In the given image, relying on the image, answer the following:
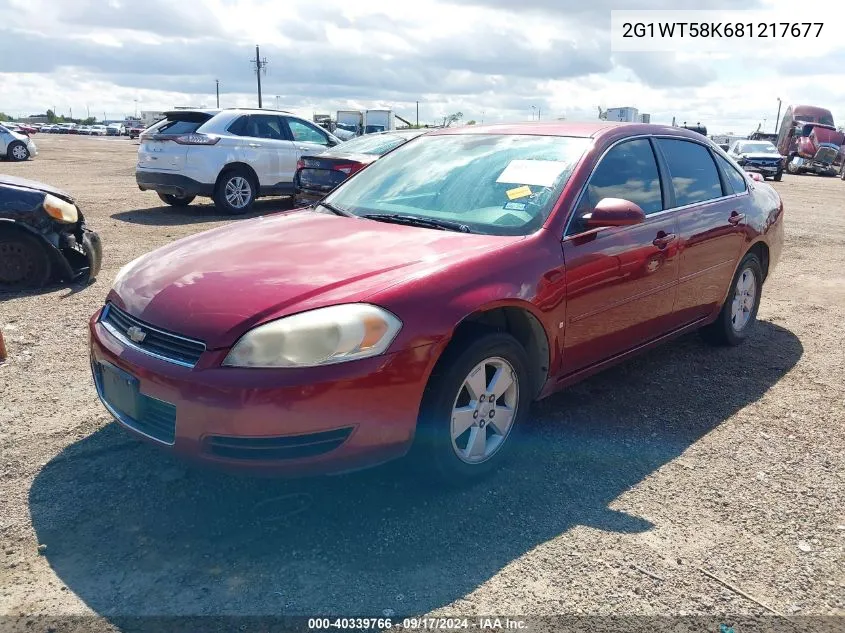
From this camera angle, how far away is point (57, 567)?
263 cm

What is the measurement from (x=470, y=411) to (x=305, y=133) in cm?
1030

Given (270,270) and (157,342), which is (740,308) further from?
(157,342)

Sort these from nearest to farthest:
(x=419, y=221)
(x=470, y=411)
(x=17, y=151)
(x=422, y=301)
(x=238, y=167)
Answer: (x=422, y=301)
(x=470, y=411)
(x=419, y=221)
(x=238, y=167)
(x=17, y=151)

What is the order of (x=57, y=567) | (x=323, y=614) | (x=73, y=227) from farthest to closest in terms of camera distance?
(x=73, y=227), (x=57, y=567), (x=323, y=614)

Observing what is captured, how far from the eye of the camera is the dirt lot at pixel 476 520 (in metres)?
2.53

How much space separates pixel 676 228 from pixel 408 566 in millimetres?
2616

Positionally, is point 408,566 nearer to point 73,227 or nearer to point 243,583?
point 243,583

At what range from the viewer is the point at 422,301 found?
2834 mm

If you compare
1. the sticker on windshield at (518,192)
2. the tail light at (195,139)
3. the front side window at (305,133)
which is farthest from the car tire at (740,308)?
the front side window at (305,133)

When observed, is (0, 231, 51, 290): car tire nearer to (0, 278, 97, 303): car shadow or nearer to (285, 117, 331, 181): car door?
(0, 278, 97, 303): car shadow

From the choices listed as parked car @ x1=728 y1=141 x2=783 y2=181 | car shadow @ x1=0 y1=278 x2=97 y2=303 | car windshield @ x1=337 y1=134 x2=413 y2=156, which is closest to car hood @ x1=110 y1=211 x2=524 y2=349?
car shadow @ x1=0 y1=278 x2=97 y2=303

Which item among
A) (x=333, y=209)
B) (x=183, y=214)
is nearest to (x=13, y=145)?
(x=183, y=214)

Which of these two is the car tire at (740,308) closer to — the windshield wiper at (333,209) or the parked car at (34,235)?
the windshield wiper at (333,209)

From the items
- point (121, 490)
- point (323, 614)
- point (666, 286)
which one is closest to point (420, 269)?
point (323, 614)
